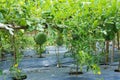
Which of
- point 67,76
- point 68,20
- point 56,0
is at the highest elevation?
point 56,0

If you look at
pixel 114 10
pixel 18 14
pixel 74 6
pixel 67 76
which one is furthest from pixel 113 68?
pixel 18 14

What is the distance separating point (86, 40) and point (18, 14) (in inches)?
32.0

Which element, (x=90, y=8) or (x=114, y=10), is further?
(x=114, y=10)

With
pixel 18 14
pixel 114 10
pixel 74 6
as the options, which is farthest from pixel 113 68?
pixel 18 14

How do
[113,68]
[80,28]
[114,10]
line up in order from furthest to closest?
[113,68], [114,10], [80,28]

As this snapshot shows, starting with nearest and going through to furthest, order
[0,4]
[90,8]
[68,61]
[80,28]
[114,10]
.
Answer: [0,4]
[80,28]
[90,8]
[114,10]
[68,61]

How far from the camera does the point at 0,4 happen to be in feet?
7.98

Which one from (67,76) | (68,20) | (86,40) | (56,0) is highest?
(56,0)

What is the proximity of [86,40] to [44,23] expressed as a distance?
53 centimetres

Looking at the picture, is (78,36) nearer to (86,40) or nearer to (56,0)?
(86,40)

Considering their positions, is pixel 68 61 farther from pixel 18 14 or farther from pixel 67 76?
pixel 18 14

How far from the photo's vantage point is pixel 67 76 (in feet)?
17.6

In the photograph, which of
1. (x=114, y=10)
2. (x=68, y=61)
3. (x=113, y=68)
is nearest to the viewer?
(x=114, y=10)

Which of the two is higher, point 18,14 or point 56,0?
point 56,0
